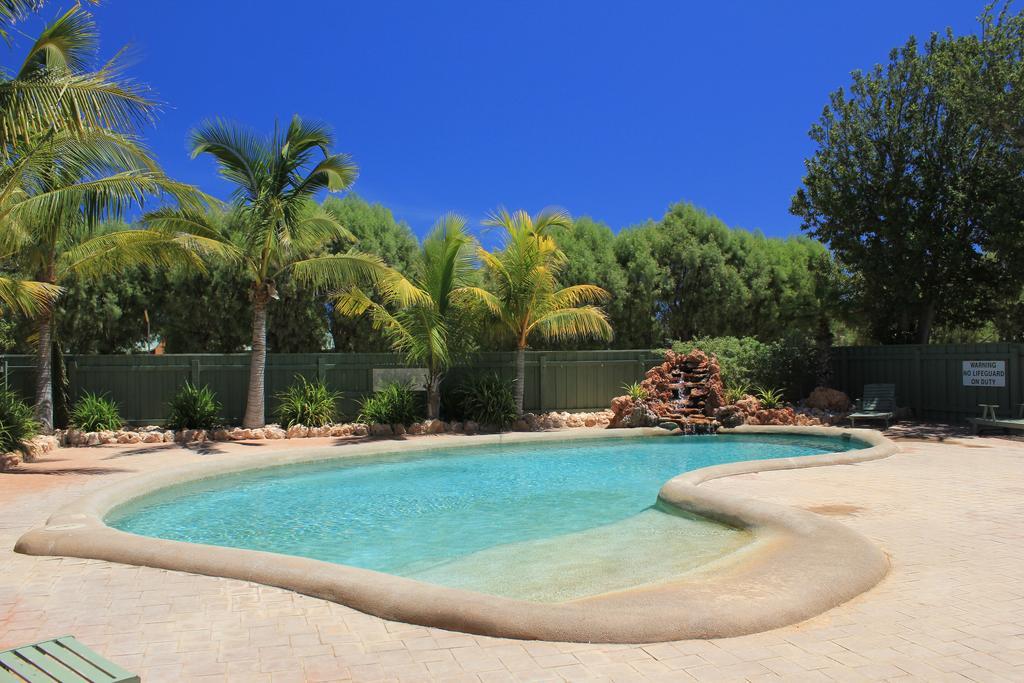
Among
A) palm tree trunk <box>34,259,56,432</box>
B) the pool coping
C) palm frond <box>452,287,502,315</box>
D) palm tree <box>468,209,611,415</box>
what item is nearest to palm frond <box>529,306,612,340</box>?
palm tree <box>468,209,611,415</box>

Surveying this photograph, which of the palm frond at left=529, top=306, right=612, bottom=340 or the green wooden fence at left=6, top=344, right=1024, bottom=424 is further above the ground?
the palm frond at left=529, top=306, right=612, bottom=340

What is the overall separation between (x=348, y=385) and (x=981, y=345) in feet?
46.8

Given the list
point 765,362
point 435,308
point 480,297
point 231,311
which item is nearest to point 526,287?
point 480,297

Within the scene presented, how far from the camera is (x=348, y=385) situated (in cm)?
1788

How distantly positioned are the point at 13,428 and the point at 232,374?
5.59 meters

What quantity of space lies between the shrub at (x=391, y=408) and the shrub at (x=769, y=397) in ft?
27.1

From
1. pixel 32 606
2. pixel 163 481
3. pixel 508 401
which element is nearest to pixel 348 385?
pixel 508 401

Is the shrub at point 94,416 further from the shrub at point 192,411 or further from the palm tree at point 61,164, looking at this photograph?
the palm tree at point 61,164

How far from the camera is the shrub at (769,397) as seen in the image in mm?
17766

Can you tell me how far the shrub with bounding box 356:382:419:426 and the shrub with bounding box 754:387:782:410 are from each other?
8252mm

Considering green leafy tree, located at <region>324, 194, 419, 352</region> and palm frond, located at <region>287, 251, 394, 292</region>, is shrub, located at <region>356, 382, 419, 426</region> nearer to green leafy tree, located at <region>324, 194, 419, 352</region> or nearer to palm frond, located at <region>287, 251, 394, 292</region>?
palm frond, located at <region>287, 251, 394, 292</region>

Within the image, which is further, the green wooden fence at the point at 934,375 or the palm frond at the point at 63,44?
the green wooden fence at the point at 934,375

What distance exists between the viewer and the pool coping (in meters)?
4.22

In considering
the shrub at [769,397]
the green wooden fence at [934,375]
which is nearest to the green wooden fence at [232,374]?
the shrub at [769,397]
